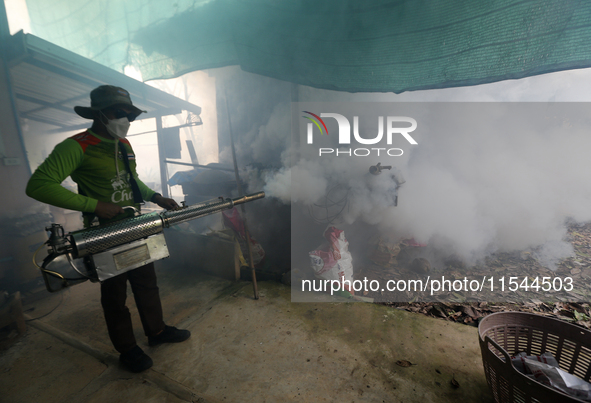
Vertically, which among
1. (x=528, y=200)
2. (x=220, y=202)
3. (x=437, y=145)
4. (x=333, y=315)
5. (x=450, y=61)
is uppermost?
(x=450, y=61)

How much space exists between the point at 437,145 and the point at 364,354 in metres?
4.96

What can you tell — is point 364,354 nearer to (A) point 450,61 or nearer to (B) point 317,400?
Answer: (B) point 317,400

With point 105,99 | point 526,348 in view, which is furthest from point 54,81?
point 526,348

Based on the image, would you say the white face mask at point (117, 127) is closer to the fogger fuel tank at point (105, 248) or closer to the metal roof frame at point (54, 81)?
the fogger fuel tank at point (105, 248)

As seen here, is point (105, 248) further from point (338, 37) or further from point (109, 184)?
point (338, 37)

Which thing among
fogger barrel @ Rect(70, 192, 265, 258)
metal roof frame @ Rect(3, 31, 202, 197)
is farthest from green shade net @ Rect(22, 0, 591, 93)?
fogger barrel @ Rect(70, 192, 265, 258)

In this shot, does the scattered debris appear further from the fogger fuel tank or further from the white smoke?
the fogger fuel tank

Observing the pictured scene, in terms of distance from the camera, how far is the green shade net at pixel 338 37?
72.6 inches

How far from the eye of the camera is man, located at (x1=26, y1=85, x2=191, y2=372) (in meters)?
1.55

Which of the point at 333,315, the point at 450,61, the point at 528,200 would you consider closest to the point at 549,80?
the point at 528,200

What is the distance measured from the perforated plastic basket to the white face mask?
3.09 meters

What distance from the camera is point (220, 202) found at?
246cm

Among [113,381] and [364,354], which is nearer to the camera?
[113,381]

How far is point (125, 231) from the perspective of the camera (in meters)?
1.75
